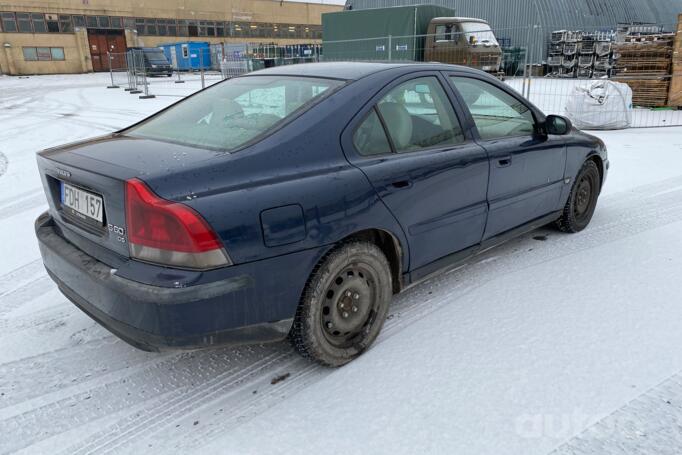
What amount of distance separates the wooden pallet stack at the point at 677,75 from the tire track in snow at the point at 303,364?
8.73 metres

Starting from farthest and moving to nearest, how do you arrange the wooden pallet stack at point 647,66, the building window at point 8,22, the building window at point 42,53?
the building window at point 42,53 → the building window at point 8,22 → the wooden pallet stack at point 647,66

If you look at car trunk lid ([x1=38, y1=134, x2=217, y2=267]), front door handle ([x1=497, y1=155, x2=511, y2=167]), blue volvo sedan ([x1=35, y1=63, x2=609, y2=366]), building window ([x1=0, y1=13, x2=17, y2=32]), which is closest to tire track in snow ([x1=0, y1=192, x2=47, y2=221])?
blue volvo sedan ([x1=35, y1=63, x2=609, y2=366])

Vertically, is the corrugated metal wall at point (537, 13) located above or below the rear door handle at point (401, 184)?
above

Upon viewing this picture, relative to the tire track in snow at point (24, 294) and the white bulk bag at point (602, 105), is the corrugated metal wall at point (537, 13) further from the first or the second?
the tire track in snow at point (24, 294)

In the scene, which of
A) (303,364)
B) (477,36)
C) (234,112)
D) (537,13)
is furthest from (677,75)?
(537,13)

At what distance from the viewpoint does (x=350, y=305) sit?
8.71 ft

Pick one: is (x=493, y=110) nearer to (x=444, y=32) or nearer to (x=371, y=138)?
(x=371, y=138)

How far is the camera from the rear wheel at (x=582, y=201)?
4309 mm

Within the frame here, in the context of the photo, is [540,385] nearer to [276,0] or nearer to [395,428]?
[395,428]

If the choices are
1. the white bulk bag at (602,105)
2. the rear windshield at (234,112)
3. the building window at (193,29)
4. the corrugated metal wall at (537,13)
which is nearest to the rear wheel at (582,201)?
the rear windshield at (234,112)

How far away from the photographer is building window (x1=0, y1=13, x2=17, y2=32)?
37594 mm

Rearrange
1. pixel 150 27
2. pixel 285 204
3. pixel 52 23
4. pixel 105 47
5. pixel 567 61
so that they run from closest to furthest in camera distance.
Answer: pixel 285 204 < pixel 567 61 < pixel 52 23 < pixel 105 47 < pixel 150 27

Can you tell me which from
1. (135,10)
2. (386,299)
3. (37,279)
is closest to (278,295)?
(386,299)

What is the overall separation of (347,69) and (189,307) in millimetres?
1685
